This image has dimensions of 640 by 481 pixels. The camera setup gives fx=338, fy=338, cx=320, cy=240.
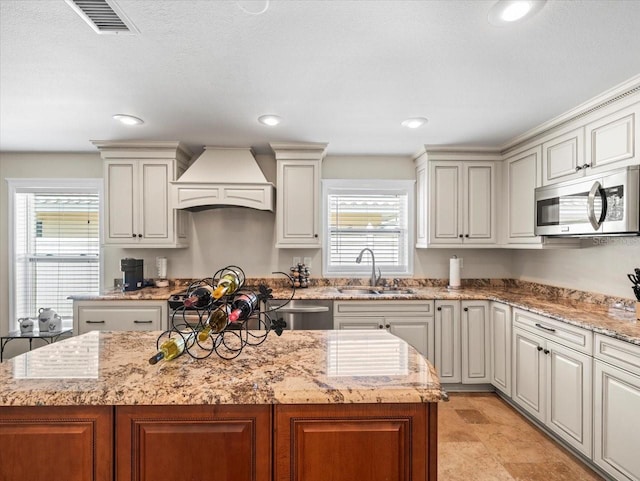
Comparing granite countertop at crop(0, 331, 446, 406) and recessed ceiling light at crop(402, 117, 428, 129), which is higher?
recessed ceiling light at crop(402, 117, 428, 129)

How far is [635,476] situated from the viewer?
5.79 ft

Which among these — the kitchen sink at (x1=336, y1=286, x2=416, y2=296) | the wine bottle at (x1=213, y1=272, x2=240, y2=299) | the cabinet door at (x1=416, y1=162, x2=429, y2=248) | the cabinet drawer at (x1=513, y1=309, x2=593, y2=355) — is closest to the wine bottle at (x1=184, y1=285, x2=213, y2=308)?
the wine bottle at (x1=213, y1=272, x2=240, y2=299)

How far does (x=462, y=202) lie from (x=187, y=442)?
3.26m

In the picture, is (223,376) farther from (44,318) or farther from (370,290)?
(44,318)

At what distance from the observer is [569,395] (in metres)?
2.21

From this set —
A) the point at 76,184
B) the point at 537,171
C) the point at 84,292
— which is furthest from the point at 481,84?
the point at 84,292

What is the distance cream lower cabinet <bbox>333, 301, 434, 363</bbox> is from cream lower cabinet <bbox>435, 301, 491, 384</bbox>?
97mm

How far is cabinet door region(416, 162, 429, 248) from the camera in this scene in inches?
141

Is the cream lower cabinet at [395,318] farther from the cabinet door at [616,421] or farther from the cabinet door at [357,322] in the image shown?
the cabinet door at [616,421]

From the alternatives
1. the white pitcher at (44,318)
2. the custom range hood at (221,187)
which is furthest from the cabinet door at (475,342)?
the white pitcher at (44,318)

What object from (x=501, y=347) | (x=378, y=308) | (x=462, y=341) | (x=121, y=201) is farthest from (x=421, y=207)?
(x=121, y=201)

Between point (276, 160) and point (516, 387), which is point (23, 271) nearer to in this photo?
point (276, 160)

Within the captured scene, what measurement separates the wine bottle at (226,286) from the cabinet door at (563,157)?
2652 millimetres

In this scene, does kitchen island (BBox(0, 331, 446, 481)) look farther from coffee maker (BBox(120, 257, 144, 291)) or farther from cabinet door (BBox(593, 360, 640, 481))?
coffee maker (BBox(120, 257, 144, 291))
